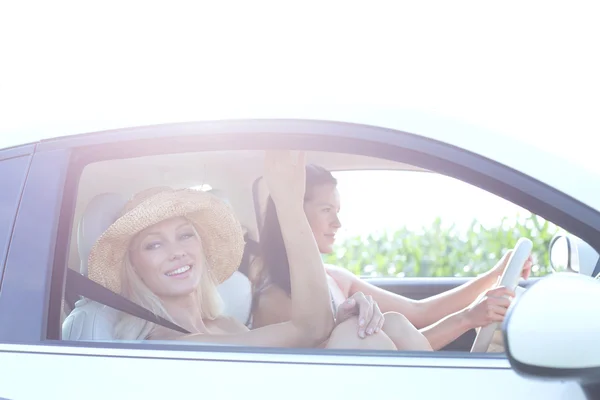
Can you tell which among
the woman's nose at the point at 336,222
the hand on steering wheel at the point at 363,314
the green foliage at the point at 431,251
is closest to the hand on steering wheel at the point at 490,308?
the hand on steering wheel at the point at 363,314

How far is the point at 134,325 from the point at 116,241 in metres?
0.36

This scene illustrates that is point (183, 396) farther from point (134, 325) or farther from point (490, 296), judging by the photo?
point (490, 296)

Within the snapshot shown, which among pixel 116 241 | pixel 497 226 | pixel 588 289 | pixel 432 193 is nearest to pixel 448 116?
pixel 588 289

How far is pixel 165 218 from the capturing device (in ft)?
7.77

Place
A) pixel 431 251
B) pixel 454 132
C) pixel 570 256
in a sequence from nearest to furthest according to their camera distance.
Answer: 1. pixel 454 132
2. pixel 570 256
3. pixel 431 251

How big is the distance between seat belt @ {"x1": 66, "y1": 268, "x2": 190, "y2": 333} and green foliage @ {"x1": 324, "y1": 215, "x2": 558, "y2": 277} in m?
7.93

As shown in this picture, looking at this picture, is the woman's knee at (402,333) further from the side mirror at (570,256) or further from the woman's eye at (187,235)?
the woman's eye at (187,235)

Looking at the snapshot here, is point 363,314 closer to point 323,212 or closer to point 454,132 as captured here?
point 454,132

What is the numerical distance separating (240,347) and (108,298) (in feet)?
1.92

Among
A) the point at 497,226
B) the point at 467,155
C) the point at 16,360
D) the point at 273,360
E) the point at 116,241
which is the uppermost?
the point at 497,226

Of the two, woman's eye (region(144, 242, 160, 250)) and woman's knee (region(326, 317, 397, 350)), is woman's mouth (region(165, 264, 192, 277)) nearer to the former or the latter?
woman's eye (region(144, 242, 160, 250))

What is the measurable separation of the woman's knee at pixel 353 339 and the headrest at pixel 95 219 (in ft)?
2.46

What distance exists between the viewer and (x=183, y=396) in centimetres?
152

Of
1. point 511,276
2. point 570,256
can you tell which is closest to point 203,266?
point 511,276
